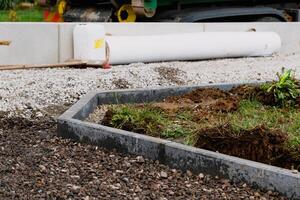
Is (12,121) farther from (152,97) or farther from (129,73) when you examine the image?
(129,73)

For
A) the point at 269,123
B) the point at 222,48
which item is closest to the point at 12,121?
the point at 269,123

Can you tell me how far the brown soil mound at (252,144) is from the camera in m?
4.41

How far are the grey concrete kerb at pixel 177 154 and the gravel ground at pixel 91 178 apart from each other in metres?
0.05

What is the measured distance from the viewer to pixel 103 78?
7680 mm

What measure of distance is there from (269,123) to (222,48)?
508 cm

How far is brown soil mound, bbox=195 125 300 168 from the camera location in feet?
14.5

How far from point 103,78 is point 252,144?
11.3 ft

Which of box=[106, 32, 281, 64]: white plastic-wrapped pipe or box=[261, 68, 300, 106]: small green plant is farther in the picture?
box=[106, 32, 281, 64]: white plastic-wrapped pipe

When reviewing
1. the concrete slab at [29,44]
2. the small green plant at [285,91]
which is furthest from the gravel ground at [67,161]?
the small green plant at [285,91]

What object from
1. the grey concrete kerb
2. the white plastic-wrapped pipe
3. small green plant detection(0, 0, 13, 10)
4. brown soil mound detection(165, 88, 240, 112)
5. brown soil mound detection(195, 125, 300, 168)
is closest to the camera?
the grey concrete kerb

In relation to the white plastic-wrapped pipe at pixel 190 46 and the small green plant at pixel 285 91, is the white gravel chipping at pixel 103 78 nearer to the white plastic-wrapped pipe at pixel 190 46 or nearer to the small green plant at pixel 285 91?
the white plastic-wrapped pipe at pixel 190 46

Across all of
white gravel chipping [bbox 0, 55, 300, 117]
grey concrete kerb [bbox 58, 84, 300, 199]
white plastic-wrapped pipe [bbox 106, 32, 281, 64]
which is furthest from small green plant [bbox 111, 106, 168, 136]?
white plastic-wrapped pipe [bbox 106, 32, 281, 64]

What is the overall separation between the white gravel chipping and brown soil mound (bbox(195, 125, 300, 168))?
7.36ft

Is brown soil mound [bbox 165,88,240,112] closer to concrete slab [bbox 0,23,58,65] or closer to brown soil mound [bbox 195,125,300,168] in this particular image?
brown soil mound [bbox 195,125,300,168]
